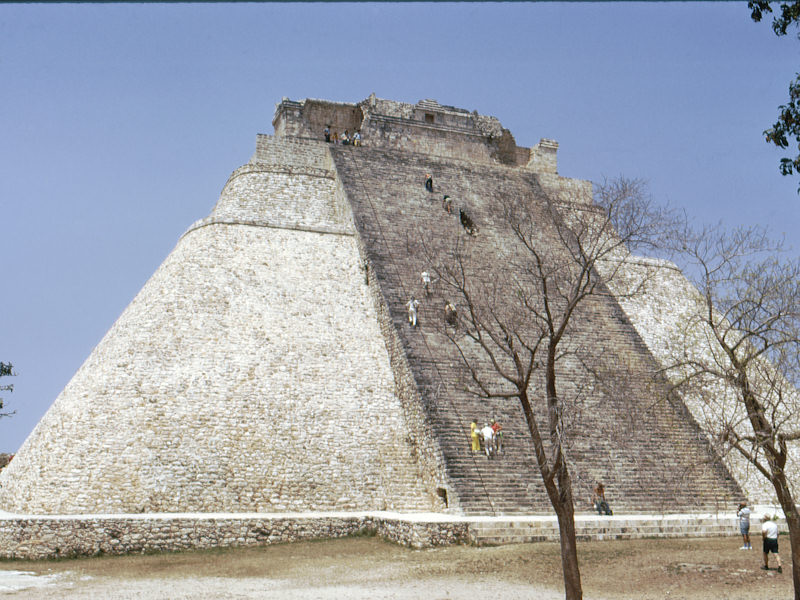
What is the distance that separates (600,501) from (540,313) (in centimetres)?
395

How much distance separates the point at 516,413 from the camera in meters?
14.1

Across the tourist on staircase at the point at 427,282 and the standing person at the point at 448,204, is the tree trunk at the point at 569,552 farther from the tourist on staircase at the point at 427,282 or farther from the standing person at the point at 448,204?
the standing person at the point at 448,204

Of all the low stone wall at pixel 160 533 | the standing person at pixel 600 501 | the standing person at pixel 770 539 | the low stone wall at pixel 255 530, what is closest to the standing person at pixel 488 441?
the low stone wall at pixel 255 530

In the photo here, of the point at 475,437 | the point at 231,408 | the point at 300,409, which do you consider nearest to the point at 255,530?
the point at 231,408

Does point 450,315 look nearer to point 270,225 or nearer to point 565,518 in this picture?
point 270,225

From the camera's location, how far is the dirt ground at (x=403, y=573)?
8.62 m

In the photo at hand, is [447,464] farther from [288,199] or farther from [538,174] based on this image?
[538,174]

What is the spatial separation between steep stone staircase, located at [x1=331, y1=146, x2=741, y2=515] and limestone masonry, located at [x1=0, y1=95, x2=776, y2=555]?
0.04 meters

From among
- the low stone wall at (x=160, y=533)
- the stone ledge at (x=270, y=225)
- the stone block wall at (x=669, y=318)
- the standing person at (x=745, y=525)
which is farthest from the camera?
the stone ledge at (x=270, y=225)

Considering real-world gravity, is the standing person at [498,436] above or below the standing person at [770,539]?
above

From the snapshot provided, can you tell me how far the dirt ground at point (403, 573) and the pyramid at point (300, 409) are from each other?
4.22 feet

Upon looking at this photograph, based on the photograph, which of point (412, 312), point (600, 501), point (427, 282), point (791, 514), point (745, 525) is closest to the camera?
point (791, 514)

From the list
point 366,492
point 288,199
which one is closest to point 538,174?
point 288,199

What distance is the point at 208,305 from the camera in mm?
15156
